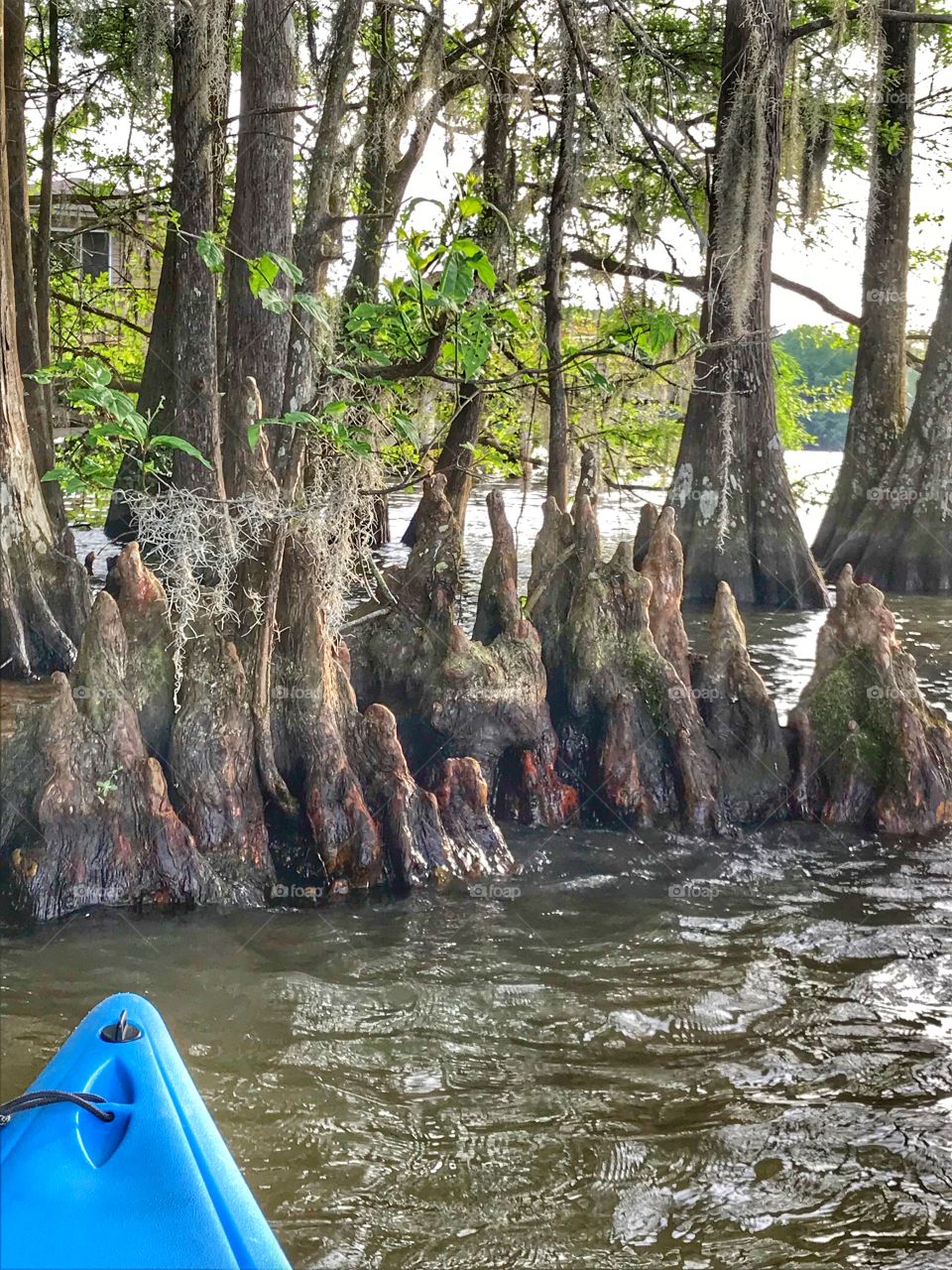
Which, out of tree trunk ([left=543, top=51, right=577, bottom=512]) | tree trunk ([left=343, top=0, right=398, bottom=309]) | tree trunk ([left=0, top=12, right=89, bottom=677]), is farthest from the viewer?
tree trunk ([left=543, top=51, right=577, bottom=512])

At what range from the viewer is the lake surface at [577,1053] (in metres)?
3.82

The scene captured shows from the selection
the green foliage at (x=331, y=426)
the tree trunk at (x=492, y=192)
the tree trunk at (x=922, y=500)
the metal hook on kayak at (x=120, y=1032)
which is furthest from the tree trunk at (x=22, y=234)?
the tree trunk at (x=922, y=500)

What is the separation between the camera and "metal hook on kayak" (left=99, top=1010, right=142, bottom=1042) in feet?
10.3

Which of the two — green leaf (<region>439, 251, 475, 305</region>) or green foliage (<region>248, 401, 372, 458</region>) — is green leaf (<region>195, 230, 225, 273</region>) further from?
green leaf (<region>439, 251, 475, 305</region>)

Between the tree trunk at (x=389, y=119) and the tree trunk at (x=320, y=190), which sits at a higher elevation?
the tree trunk at (x=389, y=119)

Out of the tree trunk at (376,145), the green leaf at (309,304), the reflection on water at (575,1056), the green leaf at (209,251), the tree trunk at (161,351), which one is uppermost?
the tree trunk at (376,145)

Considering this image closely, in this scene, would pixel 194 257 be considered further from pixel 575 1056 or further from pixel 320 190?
pixel 575 1056

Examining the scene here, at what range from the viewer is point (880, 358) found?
15.9 m

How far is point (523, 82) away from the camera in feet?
29.8

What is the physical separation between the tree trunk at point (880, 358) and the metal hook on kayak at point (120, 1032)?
43.4 feet

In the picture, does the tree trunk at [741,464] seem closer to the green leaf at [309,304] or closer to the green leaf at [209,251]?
the green leaf at [309,304]

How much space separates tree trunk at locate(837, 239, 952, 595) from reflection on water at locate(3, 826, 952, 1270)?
802 cm

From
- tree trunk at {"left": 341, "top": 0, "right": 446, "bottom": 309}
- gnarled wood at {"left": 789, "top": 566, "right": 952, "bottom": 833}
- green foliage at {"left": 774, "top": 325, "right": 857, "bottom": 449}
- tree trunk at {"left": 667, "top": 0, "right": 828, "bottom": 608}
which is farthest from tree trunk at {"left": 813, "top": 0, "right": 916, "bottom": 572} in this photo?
gnarled wood at {"left": 789, "top": 566, "right": 952, "bottom": 833}

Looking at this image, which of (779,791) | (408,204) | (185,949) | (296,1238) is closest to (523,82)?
(408,204)
